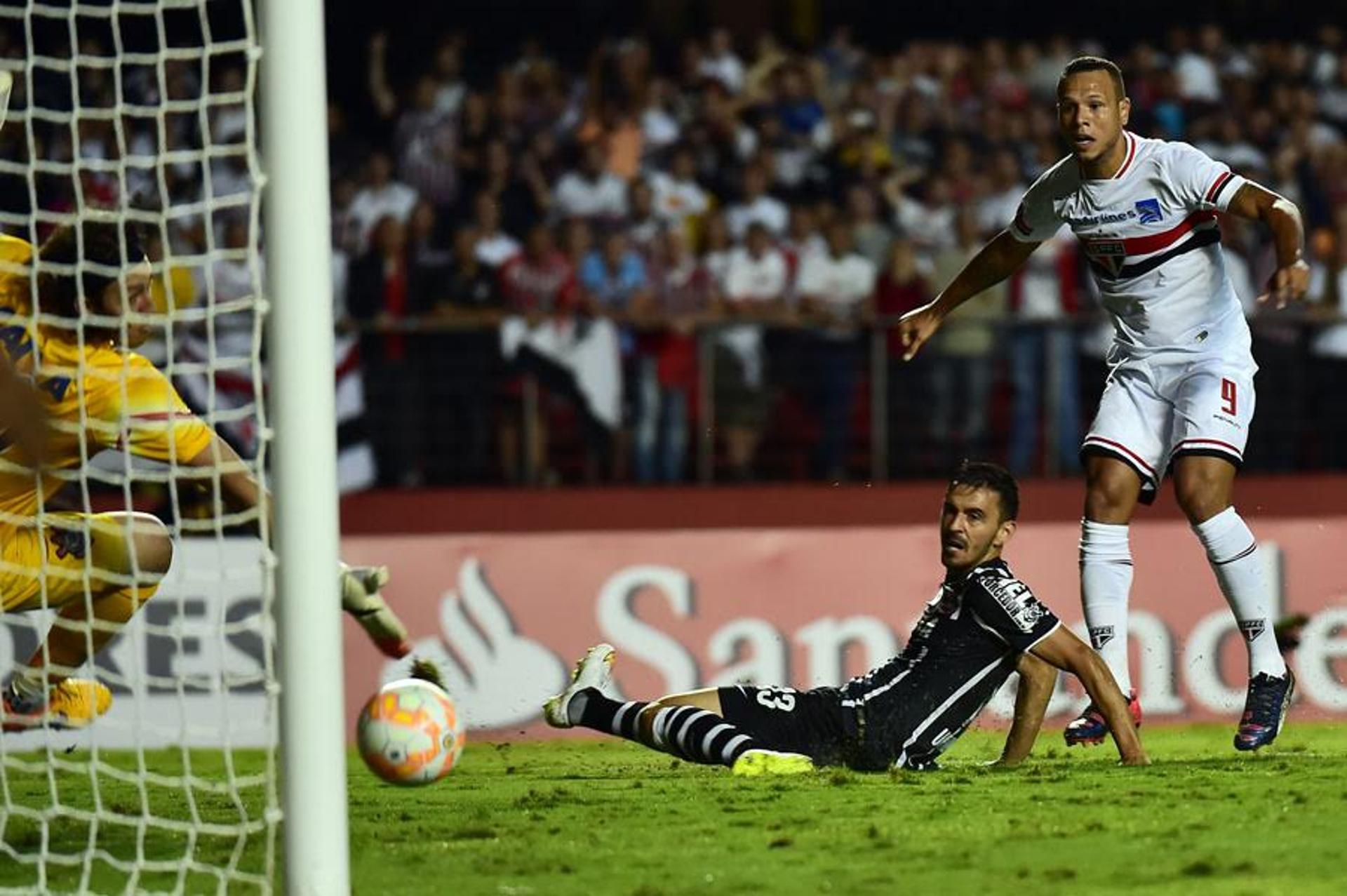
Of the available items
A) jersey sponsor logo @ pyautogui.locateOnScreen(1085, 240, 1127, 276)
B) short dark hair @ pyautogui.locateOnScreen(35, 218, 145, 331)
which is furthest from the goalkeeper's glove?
jersey sponsor logo @ pyautogui.locateOnScreen(1085, 240, 1127, 276)

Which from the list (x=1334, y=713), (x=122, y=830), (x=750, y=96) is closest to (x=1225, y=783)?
(x=122, y=830)

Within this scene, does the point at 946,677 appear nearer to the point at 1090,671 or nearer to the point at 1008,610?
the point at 1008,610

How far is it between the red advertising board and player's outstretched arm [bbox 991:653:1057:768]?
2950mm

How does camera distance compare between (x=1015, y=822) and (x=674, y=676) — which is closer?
(x=1015, y=822)

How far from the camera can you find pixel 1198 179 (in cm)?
648

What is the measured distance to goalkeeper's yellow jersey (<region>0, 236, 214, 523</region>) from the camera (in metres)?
5.95

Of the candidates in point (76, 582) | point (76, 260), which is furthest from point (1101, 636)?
point (76, 260)

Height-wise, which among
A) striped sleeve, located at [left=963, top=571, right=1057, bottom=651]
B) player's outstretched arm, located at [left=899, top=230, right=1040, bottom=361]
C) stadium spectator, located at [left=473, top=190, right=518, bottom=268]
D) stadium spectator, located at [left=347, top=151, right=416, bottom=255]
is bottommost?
striped sleeve, located at [left=963, top=571, right=1057, bottom=651]

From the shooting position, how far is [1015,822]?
527 cm

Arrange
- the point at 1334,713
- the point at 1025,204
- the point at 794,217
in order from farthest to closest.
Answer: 1. the point at 794,217
2. the point at 1334,713
3. the point at 1025,204

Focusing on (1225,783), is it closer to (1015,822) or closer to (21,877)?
(1015,822)

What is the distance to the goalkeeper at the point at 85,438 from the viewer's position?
5875 mm

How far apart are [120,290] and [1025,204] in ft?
9.25

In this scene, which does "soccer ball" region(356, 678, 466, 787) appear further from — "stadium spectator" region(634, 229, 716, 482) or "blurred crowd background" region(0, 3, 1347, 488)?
"stadium spectator" region(634, 229, 716, 482)
